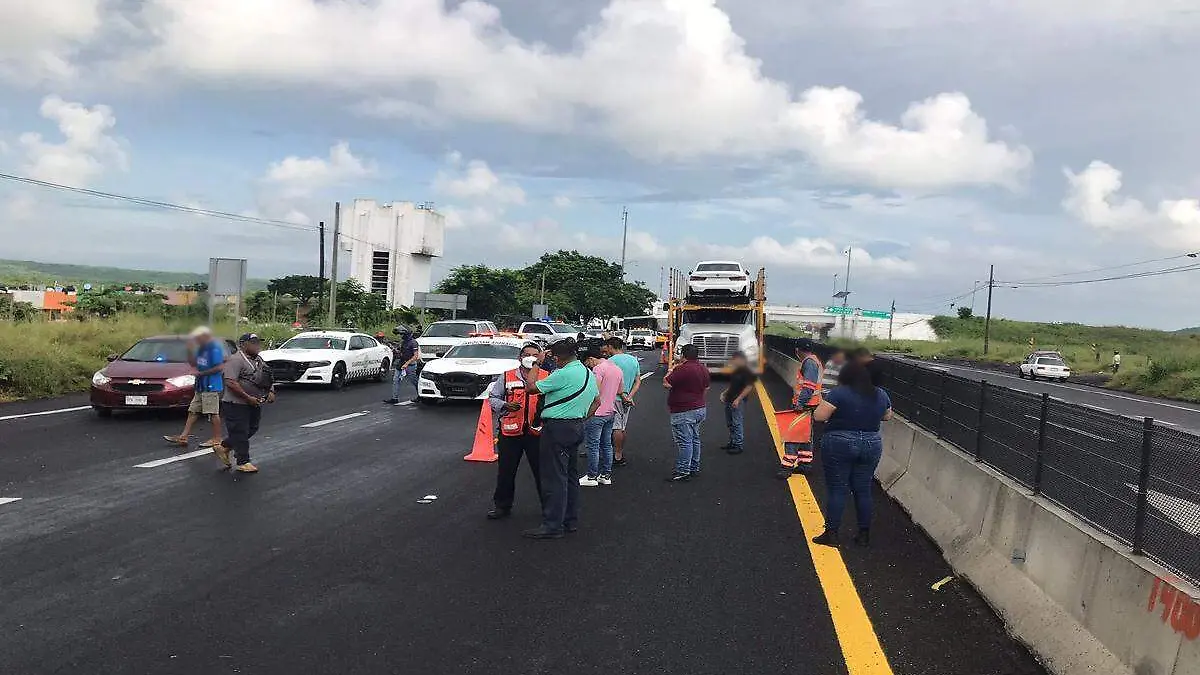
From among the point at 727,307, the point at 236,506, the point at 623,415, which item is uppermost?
the point at 727,307

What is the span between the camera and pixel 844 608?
5719 millimetres

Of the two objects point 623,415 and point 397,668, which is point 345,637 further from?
point 623,415

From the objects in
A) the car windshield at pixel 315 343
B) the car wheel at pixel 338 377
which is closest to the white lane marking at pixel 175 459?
the car wheel at pixel 338 377

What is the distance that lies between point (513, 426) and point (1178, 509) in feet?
16.7

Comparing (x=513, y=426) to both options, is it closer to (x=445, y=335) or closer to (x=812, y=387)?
(x=812, y=387)

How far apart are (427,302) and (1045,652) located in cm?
5257

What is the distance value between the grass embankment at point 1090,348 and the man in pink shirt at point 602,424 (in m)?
2.88

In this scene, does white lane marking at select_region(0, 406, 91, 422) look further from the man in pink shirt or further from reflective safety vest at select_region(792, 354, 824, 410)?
reflective safety vest at select_region(792, 354, 824, 410)

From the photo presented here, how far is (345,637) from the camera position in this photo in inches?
196

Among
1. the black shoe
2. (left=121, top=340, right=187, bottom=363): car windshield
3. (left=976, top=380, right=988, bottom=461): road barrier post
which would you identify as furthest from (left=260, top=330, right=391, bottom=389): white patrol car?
(left=976, top=380, right=988, bottom=461): road barrier post

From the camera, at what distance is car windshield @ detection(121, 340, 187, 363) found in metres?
15.8

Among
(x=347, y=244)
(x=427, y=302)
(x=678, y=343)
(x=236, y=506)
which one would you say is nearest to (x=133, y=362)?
(x=236, y=506)

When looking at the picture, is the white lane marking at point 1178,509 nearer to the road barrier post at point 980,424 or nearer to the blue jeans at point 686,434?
the road barrier post at point 980,424

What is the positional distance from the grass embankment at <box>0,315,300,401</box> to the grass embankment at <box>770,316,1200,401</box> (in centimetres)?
1657
